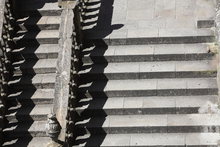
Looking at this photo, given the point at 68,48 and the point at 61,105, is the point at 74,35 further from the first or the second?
the point at 61,105

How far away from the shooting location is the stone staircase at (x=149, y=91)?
37.9 ft

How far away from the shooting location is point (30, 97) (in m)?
12.5

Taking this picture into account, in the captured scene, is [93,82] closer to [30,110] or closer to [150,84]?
[150,84]

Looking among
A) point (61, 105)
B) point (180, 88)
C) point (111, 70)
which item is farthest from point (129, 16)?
point (61, 105)

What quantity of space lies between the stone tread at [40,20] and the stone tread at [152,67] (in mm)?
1867

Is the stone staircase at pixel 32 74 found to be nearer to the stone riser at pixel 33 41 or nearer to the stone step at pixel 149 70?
the stone riser at pixel 33 41

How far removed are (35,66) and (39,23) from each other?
136 centimetres

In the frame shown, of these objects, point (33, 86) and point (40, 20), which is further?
point (40, 20)

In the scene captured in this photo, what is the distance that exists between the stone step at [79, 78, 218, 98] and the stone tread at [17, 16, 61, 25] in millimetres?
2252

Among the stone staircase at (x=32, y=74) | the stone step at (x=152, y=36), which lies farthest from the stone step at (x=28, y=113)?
the stone step at (x=152, y=36)

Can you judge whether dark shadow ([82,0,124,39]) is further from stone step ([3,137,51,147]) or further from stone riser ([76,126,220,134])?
stone step ([3,137,51,147])

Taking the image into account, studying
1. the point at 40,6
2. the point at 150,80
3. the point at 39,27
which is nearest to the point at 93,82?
the point at 150,80

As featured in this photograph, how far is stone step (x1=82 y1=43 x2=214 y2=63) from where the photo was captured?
12328 mm

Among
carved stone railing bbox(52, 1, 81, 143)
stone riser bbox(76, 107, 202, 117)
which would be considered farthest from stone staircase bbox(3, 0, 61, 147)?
stone riser bbox(76, 107, 202, 117)
